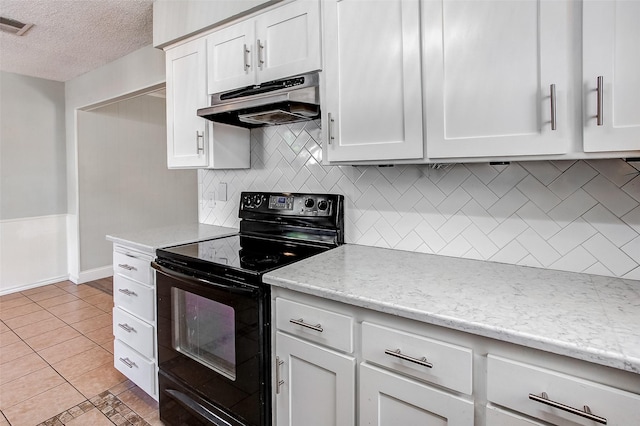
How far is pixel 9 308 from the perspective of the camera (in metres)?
3.55

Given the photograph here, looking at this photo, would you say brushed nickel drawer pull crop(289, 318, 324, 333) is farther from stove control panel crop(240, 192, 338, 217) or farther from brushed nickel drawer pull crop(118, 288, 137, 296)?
brushed nickel drawer pull crop(118, 288, 137, 296)

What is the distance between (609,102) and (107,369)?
3.06 meters

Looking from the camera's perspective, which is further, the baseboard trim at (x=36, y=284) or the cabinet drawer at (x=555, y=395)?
the baseboard trim at (x=36, y=284)

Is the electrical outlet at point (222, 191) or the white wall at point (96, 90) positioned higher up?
the white wall at point (96, 90)

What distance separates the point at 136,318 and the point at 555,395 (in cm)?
204

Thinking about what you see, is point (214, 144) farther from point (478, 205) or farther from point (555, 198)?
point (555, 198)

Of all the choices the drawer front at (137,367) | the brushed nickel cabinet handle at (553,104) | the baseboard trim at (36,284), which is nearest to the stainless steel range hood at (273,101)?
the brushed nickel cabinet handle at (553,104)

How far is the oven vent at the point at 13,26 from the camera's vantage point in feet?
8.27

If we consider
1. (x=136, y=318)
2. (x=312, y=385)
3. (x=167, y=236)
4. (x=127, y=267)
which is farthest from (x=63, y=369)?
(x=312, y=385)

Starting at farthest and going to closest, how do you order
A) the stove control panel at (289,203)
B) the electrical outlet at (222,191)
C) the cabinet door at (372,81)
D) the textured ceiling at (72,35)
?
the electrical outlet at (222,191) → the textured ceiling at (72,35) → the stove control panel at (289,203) → the cabinet door at (372,81)

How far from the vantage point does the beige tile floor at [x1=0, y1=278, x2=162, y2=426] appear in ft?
6.47

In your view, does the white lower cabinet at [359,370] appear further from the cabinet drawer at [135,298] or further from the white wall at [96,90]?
the white wall at [96,90]

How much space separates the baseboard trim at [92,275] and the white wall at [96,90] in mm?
11

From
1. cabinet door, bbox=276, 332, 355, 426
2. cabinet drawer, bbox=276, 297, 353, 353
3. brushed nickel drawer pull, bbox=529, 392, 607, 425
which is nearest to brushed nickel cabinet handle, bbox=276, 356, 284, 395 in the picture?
cabinet door, bbox=276, 332, 355, 426
